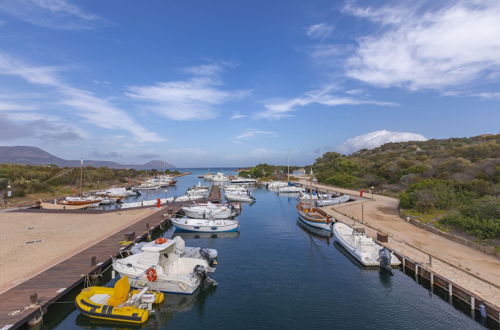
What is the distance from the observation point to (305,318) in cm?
1255

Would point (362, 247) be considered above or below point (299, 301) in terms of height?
above

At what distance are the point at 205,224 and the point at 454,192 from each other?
2952 centimetres

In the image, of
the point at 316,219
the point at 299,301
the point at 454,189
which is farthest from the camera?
the point at 454,189

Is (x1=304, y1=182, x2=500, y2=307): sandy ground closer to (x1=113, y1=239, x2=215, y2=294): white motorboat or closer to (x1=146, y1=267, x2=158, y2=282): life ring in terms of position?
(x1=113, y1=239, x2=215, y2=294): white motorboat

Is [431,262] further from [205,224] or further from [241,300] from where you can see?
[205,224]

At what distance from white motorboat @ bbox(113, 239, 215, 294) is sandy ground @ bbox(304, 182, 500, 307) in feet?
47.9

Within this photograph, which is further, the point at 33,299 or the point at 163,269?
the point at 163,269

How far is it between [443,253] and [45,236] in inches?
1266

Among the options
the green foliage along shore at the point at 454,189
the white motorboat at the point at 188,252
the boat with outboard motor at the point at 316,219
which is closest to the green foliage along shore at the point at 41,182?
the white motorboat at the point at 188,252

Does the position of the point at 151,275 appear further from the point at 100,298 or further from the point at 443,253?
the point at 443,253

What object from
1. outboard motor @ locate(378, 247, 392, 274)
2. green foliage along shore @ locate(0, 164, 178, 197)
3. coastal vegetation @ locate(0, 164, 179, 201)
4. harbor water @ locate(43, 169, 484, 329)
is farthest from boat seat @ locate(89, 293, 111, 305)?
green foliage along shore @ locate(0, 164, 178, 197)

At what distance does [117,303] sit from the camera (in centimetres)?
1209

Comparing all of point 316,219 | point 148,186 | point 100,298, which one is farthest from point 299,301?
point 148,186

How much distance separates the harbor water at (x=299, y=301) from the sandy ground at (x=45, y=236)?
4540 mm
